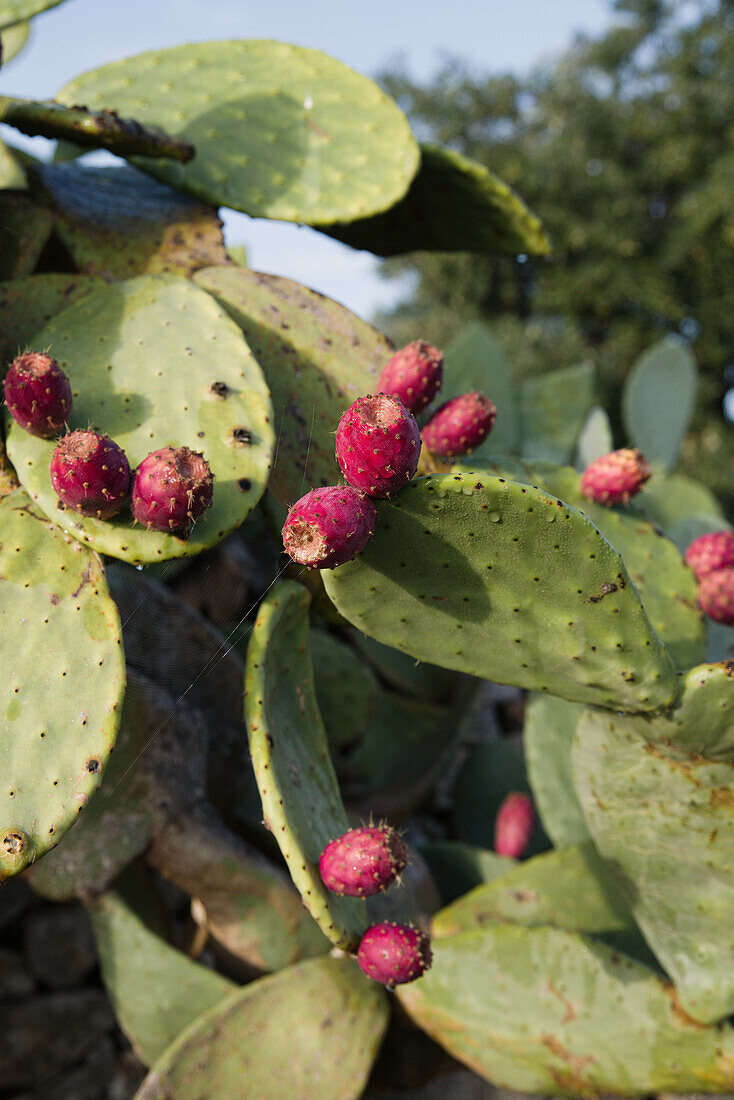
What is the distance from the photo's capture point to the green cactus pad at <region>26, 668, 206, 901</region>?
1363 mm

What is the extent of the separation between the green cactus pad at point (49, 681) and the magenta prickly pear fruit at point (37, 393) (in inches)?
4.8

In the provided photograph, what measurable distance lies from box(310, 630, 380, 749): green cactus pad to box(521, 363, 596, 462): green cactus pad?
46.4 inches

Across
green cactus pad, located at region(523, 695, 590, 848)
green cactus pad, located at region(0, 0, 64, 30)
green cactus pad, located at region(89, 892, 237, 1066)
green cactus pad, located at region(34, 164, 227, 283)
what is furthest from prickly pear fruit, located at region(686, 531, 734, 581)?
green cactus pad, located at region(0, 0, 64, 30)

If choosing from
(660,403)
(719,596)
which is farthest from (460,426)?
(660,403)

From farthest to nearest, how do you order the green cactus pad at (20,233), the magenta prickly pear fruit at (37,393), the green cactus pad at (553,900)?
the green cactus pad at (553,900), the green cactus pad at (20,233), the magenta prickly pear fruit at (37,393)

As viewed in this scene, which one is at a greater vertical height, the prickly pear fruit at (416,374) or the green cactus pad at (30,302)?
the green cactus pad at (30,302)

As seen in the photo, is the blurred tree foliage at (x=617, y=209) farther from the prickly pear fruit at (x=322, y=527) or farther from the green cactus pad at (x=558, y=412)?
the prickly pear fruit at (x=322, y=527)

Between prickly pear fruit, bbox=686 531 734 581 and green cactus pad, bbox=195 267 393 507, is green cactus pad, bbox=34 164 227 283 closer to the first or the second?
green cactus pad, bbox=195 267 393 507

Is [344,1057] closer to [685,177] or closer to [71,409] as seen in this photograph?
[71,409]

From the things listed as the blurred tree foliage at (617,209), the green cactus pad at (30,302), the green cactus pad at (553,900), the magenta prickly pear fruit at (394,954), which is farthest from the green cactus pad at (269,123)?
the blurred tree foliage at (617,209)

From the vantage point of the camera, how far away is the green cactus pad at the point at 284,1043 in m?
1.30

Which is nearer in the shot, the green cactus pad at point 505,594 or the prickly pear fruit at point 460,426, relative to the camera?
the green cactus pad at point 505,594

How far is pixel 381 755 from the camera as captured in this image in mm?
2010

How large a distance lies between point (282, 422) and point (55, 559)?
40cm
